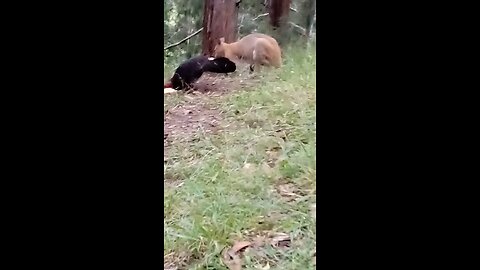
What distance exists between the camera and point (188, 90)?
147 cm

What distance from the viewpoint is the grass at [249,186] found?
1.22 m

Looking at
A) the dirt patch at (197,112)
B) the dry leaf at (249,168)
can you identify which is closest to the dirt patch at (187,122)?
the dirt patch at (197,112)

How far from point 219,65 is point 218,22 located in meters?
0.16

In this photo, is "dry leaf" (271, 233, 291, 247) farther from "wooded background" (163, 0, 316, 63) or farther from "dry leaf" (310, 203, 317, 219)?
"wooded background" (163, 0, 316, 63)

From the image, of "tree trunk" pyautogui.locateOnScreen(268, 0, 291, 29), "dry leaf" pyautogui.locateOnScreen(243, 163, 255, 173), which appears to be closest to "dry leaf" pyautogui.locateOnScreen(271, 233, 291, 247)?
"dry leaf" pyautogui.locateOnScreen(243, 163, 255, 173)

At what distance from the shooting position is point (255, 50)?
5.13 ft
